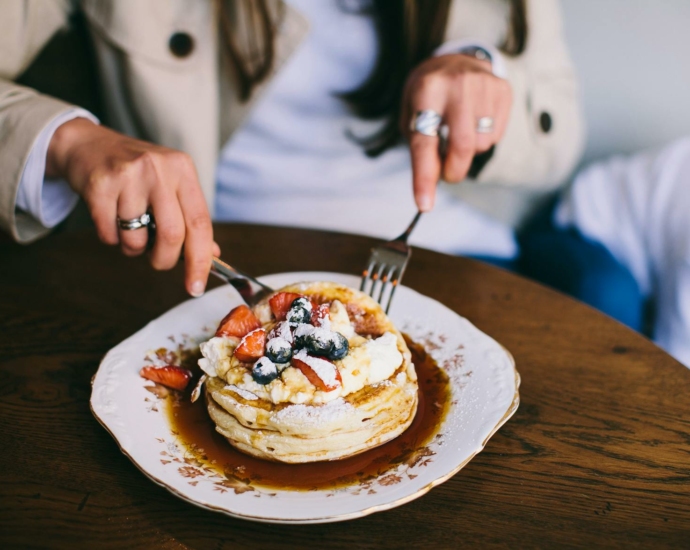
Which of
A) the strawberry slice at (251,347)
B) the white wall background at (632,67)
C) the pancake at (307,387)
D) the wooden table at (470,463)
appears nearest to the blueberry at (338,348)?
the pancake at (307,387)

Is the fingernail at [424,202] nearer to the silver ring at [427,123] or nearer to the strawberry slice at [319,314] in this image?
the silver ring at [427,123]

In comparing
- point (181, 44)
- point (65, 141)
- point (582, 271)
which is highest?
point (181, 44)

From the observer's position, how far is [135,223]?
112 cm

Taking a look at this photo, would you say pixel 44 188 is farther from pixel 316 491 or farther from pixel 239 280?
pixel 316 491

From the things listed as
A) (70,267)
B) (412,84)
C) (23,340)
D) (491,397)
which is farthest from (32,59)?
(491,397)

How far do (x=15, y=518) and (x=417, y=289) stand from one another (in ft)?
3.01

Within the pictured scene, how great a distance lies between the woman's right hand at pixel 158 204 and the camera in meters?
1.12

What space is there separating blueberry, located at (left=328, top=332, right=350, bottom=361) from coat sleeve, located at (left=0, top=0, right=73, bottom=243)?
2.78 feet

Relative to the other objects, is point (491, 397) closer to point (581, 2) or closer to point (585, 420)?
point (585, 420)

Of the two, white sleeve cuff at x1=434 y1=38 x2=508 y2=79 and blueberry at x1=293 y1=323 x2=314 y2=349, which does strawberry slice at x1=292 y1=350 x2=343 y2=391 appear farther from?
white sleeve cuff at x1=434 y1=38 x2=508 y2=79

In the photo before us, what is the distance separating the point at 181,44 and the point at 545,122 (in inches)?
47.0

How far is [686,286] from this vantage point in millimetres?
1889

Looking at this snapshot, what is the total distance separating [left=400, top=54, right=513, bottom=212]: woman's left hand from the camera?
1433 mm

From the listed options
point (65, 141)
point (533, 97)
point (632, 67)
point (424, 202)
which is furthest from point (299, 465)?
point (632, 67)
